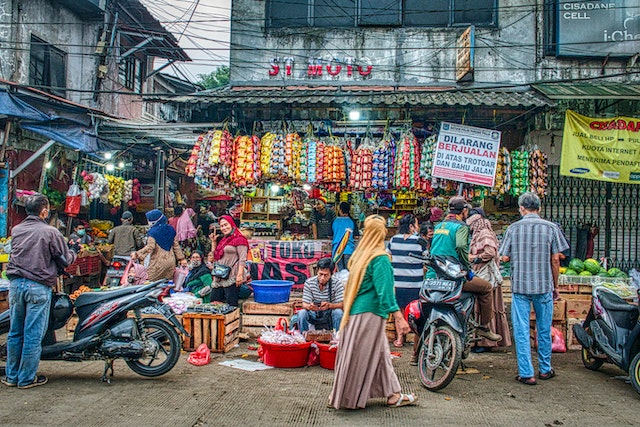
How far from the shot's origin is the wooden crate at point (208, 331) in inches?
286

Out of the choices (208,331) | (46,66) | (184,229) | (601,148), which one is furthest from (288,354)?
(46,66)

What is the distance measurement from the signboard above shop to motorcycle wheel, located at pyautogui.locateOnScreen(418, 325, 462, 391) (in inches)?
339

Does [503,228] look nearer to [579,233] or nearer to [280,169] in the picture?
[579,233]

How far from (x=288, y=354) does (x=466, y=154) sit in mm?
4794

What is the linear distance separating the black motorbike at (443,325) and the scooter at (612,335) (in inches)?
58.1

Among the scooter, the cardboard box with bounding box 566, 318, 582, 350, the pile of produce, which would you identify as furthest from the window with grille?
the scooter

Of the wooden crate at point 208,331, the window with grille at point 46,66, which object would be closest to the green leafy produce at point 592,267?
the wooden crate at point 208,331

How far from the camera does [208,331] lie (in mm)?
7297

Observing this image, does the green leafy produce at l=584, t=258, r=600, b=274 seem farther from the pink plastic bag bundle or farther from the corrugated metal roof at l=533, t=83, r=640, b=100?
the pink plastic bag bundle

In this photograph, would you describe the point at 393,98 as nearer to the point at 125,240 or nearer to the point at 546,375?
the point at 546,375

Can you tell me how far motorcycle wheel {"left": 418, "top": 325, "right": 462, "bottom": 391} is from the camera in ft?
17.9

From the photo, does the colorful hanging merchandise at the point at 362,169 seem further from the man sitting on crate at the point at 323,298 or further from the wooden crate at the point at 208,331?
the wooden crate at the point at 208,331

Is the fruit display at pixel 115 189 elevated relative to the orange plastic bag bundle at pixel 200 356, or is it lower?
elevated

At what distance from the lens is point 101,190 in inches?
528
